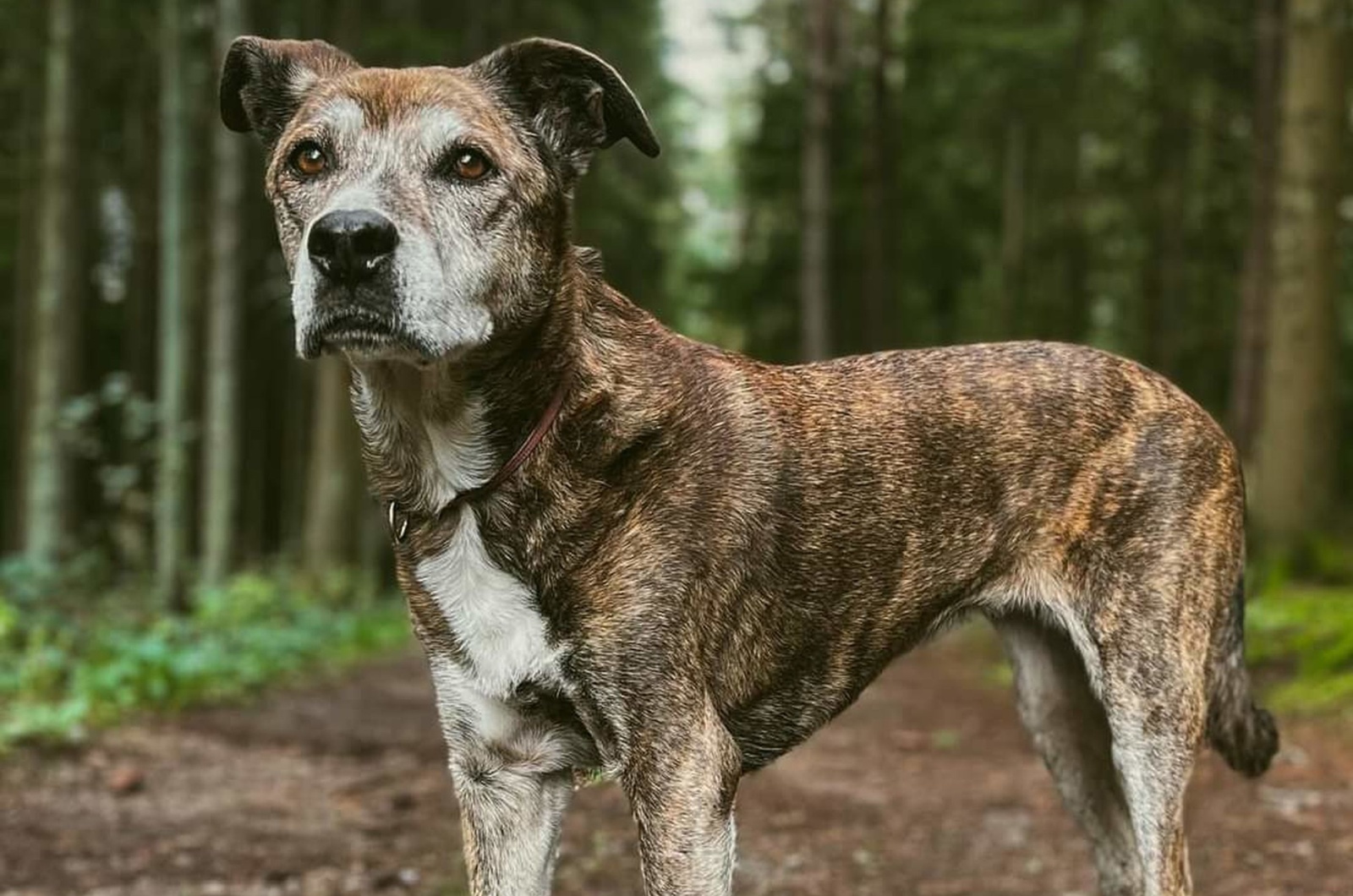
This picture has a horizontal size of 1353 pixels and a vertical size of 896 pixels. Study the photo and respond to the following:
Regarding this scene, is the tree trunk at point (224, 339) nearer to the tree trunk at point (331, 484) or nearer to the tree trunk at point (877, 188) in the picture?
the tree trunk at point (331, 484)

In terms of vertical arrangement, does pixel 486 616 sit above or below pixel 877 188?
above

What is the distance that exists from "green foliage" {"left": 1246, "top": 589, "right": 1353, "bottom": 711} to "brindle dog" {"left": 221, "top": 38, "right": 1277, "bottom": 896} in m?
4.49

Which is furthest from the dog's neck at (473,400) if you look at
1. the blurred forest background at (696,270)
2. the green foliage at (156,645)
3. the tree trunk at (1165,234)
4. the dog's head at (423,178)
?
the tree trunk at (1165,234)

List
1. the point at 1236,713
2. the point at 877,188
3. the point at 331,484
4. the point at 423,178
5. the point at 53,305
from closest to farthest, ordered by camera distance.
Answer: the point at 423,178, the point at 1236,713, the point at 53,305, the point at 331,484, the point at 877,188

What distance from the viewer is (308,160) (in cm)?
365

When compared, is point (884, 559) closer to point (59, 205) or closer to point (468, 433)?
point (468, 433)

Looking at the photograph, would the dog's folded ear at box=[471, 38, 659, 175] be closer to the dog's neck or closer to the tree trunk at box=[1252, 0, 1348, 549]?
the dog's neck

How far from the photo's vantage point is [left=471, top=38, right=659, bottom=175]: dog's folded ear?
3.85 m

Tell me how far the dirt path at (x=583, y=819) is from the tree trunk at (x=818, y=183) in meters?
8.55

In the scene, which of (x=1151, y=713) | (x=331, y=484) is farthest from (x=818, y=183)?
(x=1151, y=713)

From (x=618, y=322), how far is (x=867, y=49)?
2162cm

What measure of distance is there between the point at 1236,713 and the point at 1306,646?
5247 mm

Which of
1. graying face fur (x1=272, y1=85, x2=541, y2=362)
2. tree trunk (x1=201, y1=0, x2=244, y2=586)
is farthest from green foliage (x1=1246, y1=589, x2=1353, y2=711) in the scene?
tree trunk (x1=201, y1=0, x2=244, y2=586)

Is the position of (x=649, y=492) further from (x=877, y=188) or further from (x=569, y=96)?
(x=877, y=188)
